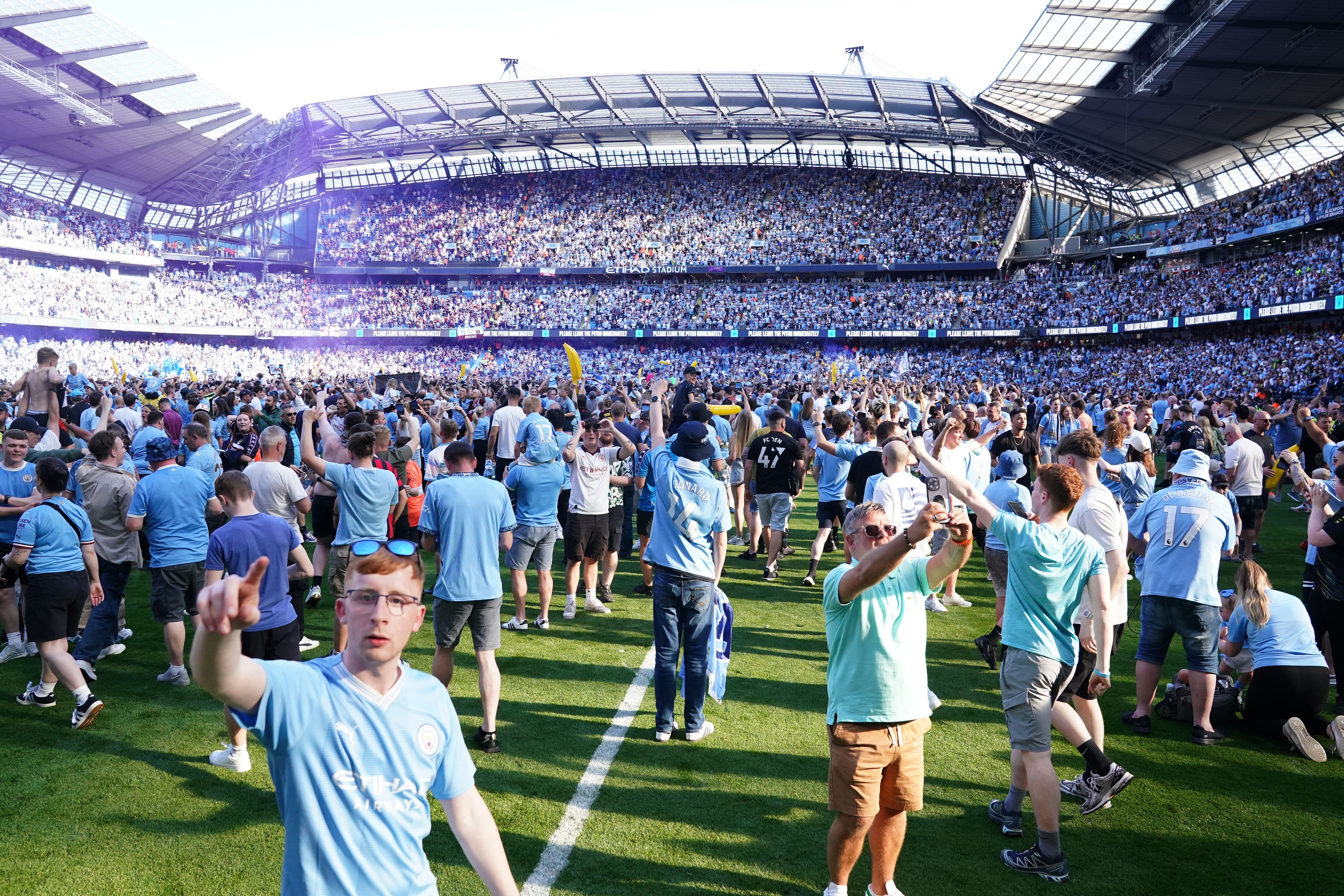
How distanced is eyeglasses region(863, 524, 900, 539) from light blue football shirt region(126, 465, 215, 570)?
16.6 feet

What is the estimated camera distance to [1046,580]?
3.99 meters

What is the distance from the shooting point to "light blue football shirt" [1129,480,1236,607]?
536 centimetres

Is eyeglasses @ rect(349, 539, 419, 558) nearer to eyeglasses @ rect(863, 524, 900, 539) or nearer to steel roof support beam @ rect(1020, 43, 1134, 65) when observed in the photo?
eyeglasses @ rect(863, 524, 900, 539)

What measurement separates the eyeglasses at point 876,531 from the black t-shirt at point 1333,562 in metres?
4.57

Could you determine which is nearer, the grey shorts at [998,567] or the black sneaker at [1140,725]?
the black sneaker at [1140,725]

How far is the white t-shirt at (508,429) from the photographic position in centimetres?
1079

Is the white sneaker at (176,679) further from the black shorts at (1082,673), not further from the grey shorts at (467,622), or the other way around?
the black shorts at (1082,673)

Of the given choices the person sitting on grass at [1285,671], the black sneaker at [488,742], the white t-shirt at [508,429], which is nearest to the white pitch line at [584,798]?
the black sneaker at [488,742]

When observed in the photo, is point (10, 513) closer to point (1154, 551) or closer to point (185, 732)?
point (185, 732)

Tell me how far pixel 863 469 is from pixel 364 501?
5080 mm

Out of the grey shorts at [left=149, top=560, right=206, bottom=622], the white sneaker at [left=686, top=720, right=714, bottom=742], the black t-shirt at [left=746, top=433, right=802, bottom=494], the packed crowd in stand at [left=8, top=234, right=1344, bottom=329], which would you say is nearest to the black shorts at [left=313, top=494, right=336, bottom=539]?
the grey shorts at [left=149, top=560, right=206, bottom=622]

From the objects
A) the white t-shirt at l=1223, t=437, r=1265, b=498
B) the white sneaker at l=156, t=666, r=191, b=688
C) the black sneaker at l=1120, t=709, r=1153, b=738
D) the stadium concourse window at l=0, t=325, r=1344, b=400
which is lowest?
the white sneaker at l=156, t=666, r=191, b=688

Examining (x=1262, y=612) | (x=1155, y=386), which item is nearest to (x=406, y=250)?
(x=1155, y=386)

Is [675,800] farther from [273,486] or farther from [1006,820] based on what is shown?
[273,486]
